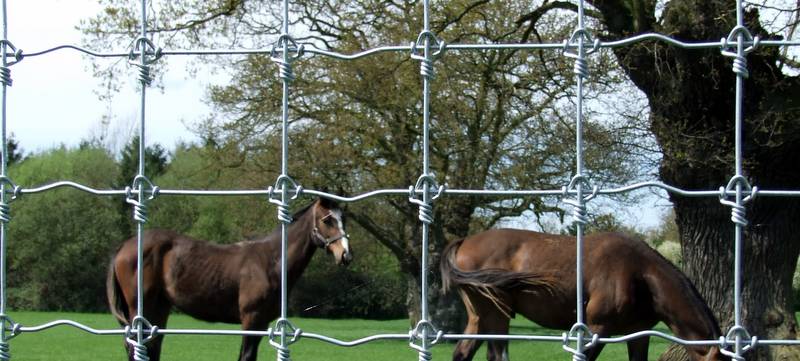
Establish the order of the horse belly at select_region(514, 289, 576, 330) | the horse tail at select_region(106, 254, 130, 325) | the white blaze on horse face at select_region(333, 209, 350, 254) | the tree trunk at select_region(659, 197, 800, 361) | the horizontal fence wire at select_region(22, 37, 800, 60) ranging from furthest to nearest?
the tree trunk at select_region(659, 197, 800, 361)
the horse tail at select_region(106, 254, 130, 325)
the white blaze on horse face at select_region(333, 209, 350, 254)
the horse belly at select_region(514, 289, 576, 330)
the horizontal fence wire at select_region(22, 37, 800, 60)

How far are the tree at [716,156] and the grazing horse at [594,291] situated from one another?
2466 millimetres

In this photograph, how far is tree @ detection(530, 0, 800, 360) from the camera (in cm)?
877

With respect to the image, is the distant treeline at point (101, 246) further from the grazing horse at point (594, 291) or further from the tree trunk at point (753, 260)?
the grazing horse at point (594, 291)

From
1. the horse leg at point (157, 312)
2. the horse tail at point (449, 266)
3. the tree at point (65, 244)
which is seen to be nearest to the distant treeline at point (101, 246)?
the tree at point (65, 244)

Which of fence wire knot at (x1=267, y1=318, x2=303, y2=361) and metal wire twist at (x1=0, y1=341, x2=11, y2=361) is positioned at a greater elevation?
fence wire knot at (x1=267, y1=318, x2=303, y2=361)

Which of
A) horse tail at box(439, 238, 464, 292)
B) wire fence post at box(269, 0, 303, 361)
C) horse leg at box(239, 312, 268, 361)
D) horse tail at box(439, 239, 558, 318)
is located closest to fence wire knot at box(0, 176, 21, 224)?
wire fence post at box(269, 0, 303, 361)

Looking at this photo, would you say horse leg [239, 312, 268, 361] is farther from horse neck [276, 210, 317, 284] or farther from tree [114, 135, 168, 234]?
tree [114, 135, 168, 234]

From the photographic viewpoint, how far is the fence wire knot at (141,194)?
2.59 metres

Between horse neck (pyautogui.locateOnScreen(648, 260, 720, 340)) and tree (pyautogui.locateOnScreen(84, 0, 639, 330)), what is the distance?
10226 mm

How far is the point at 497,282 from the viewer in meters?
6.11

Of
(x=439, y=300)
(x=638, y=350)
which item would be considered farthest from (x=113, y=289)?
(x=439, y=300)

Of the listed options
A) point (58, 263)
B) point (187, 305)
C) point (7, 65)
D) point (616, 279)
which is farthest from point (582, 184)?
point (58, 263)

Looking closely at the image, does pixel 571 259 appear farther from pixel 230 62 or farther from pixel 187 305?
pixel 230 62

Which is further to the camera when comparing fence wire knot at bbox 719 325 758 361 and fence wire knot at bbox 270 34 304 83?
fence wire knot at bbox 270 34 304 83
